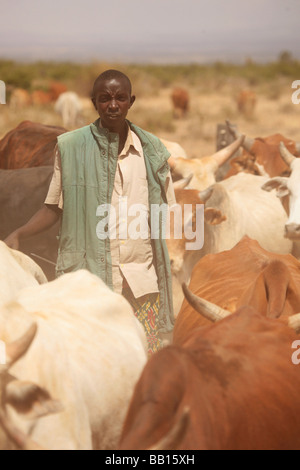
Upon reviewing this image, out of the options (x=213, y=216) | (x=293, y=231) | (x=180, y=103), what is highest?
(x=180, y=103)

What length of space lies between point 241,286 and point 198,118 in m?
24.3

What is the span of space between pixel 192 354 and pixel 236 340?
0.93 feet

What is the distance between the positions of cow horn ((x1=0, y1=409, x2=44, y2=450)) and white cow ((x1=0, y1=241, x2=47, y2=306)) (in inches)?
34.0

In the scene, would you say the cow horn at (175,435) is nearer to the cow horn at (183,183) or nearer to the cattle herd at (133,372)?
the cattle herd at (133,372)

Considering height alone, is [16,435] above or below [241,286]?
below

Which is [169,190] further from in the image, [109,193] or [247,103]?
[247,103]

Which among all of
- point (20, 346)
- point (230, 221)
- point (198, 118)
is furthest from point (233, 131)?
point (198, 118)

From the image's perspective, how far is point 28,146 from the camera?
7133 mm

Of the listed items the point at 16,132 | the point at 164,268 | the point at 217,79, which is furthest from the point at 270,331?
the point at 217,79

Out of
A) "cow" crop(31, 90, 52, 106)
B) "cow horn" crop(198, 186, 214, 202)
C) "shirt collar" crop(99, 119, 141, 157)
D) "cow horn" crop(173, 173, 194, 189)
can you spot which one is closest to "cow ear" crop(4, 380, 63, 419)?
"shirt collar" crop(99, 119, 141, 157)

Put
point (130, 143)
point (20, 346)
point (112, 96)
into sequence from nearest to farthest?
point (20, 346) → point (112, 96) → point (130, 143)

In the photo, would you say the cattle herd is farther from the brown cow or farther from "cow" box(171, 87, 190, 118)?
the brown cow

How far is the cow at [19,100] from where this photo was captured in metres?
25.2

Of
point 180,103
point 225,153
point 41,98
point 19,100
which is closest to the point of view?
point 225,153
